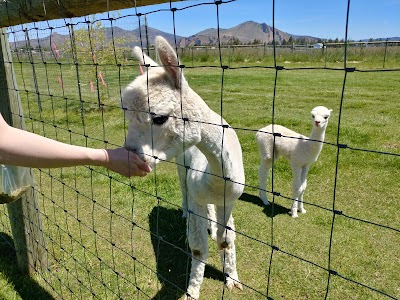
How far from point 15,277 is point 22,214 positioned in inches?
22.1

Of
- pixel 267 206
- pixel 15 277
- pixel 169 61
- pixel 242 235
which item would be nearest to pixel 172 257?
pixel 242 235

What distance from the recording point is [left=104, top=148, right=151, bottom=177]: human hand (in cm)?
167

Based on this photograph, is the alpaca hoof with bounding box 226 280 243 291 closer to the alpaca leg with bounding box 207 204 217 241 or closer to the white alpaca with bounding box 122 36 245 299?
the alpaca leg with bounding box 207 204 217 241

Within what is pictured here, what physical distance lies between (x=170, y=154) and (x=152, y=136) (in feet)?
0.52

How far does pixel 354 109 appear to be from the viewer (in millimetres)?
9711

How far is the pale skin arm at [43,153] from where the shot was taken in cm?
143

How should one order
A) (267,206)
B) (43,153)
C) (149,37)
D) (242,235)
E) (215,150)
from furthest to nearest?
(267,206)
(242,235)
(149,37)
(215,150)
(43,153)

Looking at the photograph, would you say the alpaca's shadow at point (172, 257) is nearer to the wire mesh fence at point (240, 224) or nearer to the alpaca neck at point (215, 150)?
the wire mesh fence at point (240, 224)

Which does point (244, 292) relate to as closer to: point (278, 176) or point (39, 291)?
point (39, 291)

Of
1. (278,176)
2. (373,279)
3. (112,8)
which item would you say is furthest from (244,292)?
(278,176)

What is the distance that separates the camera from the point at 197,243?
111 inches

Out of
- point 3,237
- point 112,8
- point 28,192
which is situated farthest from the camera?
point 3,237

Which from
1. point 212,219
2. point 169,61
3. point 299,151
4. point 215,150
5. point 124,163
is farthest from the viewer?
point 299,151

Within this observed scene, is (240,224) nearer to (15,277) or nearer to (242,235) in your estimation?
(242,235)
